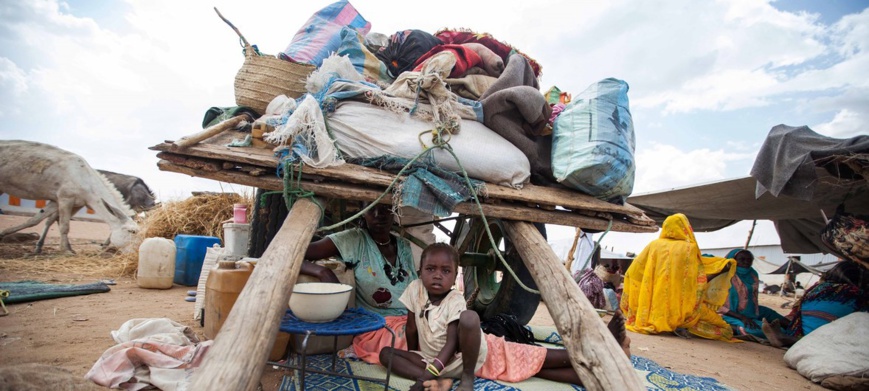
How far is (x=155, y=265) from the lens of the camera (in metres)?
5.32

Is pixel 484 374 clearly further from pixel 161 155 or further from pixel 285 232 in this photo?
pixel 161 155

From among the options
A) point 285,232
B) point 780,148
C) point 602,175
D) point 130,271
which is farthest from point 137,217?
point 780,148

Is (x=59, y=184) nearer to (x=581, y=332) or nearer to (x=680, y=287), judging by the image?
(x=581, y=332)

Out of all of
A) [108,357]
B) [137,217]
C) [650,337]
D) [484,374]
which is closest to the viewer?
[108,357]

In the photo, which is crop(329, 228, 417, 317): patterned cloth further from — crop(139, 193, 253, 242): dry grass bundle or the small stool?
crop(139, 193, 253, 242): dry grass bundle

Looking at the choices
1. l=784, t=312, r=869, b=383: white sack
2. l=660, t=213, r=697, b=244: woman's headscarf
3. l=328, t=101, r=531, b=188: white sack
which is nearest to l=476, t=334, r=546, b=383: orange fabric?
l=328, t=101, r=531, b=188: white sack

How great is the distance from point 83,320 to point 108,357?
5.63 ft

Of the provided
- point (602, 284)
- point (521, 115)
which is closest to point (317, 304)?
point (521, 115)

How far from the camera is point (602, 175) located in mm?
2396

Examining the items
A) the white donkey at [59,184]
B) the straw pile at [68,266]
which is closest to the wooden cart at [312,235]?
the straw pile at [68,266]

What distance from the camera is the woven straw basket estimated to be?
2.90 m

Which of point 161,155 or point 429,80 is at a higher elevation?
point 429,80

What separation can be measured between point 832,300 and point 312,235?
610cm

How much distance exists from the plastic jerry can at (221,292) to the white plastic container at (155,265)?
355cm
